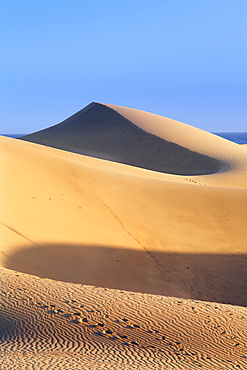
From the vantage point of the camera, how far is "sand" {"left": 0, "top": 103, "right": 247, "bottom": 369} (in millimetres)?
4902

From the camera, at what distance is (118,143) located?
1607 inches

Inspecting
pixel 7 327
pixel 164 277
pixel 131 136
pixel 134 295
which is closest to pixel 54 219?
pixel 164 277

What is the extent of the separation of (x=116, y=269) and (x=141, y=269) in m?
0.72

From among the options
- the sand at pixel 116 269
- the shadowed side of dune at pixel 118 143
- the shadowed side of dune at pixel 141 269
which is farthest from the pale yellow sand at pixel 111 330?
the shadowed side of dune at pixel 118 143

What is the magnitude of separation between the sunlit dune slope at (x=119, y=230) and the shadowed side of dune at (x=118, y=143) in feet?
57.7

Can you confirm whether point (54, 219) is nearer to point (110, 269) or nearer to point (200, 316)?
point (110, 269)

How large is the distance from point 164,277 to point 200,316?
4.39m

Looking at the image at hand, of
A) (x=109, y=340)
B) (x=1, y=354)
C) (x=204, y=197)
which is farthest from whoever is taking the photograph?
(x=204, y=197)

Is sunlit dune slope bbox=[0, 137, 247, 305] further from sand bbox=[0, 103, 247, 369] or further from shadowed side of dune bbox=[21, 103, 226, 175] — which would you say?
shadowed side of dune bbox=[21, 103, 226, 175]

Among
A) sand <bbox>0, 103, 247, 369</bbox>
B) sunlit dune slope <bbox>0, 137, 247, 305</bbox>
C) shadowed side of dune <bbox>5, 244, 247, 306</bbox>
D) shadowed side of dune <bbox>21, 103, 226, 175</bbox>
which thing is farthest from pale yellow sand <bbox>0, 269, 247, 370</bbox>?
shadowed side of dune <bbox>21, 103, 226, 175</bbox>

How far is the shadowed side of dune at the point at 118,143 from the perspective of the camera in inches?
1346

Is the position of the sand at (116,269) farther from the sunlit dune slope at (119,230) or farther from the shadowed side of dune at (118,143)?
the shadowed side of dune at (118,143)

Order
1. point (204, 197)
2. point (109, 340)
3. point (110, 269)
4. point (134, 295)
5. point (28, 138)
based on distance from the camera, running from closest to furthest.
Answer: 1. point (109, 340)
2. point (134, 295)
3. point (110, 269)
4. point (204, 197)
5. point (28, 138)

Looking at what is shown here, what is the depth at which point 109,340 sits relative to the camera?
16.5 feet
